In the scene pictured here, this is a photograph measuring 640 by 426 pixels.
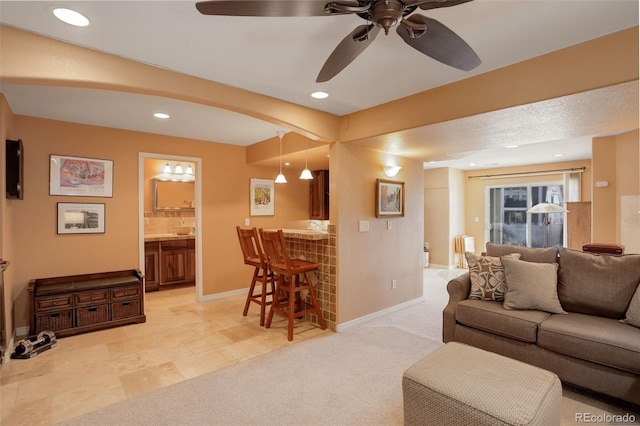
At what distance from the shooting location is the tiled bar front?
3.69 m

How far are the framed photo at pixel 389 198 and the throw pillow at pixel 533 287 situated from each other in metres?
1.64

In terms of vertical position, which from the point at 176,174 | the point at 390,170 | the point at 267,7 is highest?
the point at 267,7

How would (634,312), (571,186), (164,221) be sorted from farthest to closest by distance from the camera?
(571,186), (164,221), (634,312)

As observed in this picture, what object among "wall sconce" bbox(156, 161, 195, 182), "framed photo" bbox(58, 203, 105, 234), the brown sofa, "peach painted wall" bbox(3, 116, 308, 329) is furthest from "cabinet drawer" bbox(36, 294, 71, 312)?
the brown sofa

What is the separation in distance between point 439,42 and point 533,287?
2223 millimetres

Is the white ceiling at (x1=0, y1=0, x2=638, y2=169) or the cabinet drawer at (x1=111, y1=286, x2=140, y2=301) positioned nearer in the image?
the white ceiling at (x1=0, y1=0, x2=638, y2=169)

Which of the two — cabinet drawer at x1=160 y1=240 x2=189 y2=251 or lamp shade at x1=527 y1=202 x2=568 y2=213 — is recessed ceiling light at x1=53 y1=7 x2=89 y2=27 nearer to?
cabinet drawer at x1=160 y1=240 x2=189 y2=251

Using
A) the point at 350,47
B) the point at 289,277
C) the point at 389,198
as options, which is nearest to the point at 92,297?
the point at 289,277

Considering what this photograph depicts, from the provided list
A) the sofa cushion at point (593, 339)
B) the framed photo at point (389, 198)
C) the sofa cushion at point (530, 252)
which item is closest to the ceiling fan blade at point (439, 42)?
the sofa cushion at point (593, 339)

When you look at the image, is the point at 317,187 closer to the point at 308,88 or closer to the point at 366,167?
A: the point at 366,167

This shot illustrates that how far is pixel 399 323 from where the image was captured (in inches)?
154

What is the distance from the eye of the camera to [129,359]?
298cm

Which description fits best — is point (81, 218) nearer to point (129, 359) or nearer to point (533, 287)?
point (129, 359)

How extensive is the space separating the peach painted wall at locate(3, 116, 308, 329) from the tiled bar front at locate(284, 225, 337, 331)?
1.63 m
